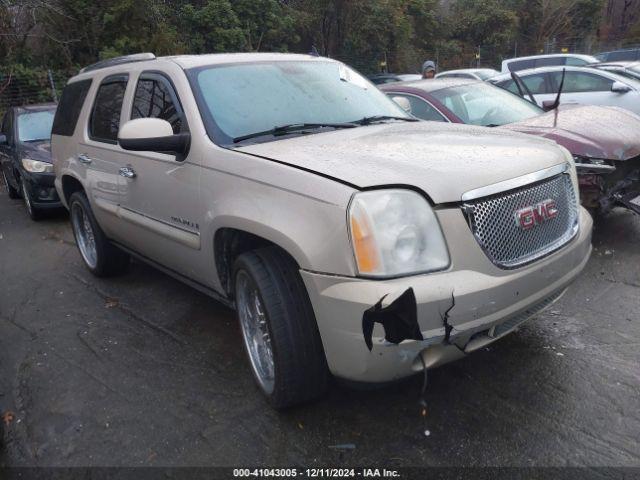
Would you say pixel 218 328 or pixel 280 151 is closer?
pixel 280 151

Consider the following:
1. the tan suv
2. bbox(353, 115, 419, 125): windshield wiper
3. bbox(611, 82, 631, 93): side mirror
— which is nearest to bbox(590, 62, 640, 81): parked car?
bbox(611, 82, 631, 93): side mirror

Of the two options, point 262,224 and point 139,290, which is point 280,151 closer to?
point 262,224

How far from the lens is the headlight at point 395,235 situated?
233cm

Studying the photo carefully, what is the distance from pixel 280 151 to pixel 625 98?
8879 millimetres

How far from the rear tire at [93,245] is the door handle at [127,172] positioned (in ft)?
3.26

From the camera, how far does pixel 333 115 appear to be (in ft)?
11.9

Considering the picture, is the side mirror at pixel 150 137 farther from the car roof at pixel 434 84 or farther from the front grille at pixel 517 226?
the car roof at pixel 434 84

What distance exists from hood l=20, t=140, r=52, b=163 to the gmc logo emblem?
725 centimetres

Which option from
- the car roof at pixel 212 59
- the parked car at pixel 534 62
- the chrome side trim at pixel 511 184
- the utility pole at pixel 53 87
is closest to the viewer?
the chrome side trim at pixel 511 184

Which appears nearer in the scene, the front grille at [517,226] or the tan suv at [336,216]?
the tan suv at [336,216]

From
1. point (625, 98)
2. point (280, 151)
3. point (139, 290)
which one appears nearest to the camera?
point (280, 151)

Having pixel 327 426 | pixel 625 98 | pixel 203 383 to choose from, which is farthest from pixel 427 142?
pixel 625 98

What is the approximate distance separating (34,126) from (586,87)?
9432 millimetres

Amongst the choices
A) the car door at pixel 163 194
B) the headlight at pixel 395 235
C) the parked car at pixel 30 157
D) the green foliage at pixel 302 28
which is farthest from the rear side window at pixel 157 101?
the green foliage at pixel 302 28
